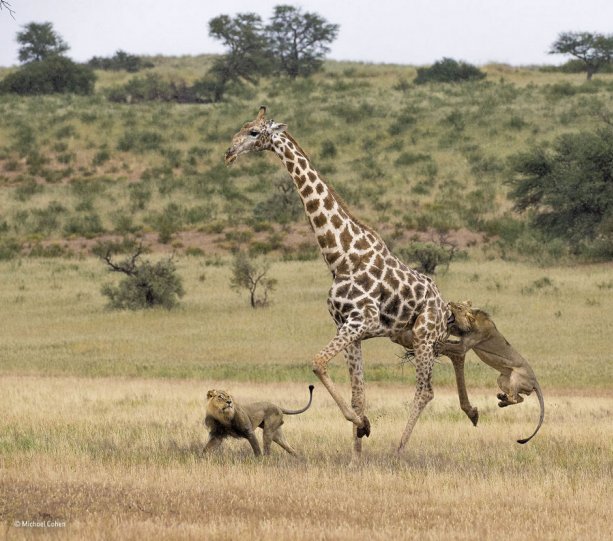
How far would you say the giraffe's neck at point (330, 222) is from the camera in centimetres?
1144

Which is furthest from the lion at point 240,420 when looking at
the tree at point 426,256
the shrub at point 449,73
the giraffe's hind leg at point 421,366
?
the shrub at point 449,73

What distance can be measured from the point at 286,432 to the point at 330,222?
3.12 metres

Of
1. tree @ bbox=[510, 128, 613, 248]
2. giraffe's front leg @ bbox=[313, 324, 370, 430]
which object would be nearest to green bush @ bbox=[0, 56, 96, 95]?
tree @ bbox=[510, 128, 613, 248]

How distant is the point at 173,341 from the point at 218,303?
513 centimetres

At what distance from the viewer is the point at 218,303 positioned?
104 feet

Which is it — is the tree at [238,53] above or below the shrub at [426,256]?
above

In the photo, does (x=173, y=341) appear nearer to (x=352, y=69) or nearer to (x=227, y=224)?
(x=227, y=224)

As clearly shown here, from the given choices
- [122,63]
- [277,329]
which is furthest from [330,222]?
[122,63]

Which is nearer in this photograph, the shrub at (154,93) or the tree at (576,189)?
the tree at (576,189)

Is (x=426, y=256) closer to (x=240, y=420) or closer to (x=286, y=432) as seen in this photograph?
(x=286, y=432)

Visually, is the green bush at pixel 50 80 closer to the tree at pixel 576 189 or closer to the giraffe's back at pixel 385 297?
the tree at pixel 576 189

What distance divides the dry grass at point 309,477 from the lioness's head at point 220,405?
44cm

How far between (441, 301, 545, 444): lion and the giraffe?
0.72 feet

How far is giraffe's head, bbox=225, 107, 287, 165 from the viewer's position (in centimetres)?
1155
